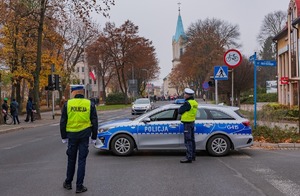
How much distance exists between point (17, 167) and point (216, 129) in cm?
519

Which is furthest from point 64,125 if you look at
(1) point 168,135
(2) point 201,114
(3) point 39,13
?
(3) point 39,13

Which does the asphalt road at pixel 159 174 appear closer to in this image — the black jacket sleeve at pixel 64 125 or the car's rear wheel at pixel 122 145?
the car's rear wheel at pixel 122 145

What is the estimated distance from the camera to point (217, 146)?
11031 mm

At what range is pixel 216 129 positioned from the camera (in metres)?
11.0

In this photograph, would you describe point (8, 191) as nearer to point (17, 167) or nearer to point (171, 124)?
point (17, 167)

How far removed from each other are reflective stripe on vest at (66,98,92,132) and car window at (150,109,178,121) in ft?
14.2

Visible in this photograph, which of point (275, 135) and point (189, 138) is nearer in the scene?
point (189, 138)

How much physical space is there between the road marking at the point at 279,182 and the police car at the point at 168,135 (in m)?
2.06

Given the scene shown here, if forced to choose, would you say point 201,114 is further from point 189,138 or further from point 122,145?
point 122,145

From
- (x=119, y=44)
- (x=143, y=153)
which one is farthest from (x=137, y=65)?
(x=143, y=153)

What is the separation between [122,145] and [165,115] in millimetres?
1430

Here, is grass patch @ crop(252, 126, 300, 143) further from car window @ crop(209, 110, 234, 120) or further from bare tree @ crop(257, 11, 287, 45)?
bare tree @ crop(257, 11, 287, 45)

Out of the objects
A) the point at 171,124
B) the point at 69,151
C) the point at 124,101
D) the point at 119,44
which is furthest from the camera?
the point at 124,101

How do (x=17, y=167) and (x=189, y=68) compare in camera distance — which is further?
(x=189, y=68)
